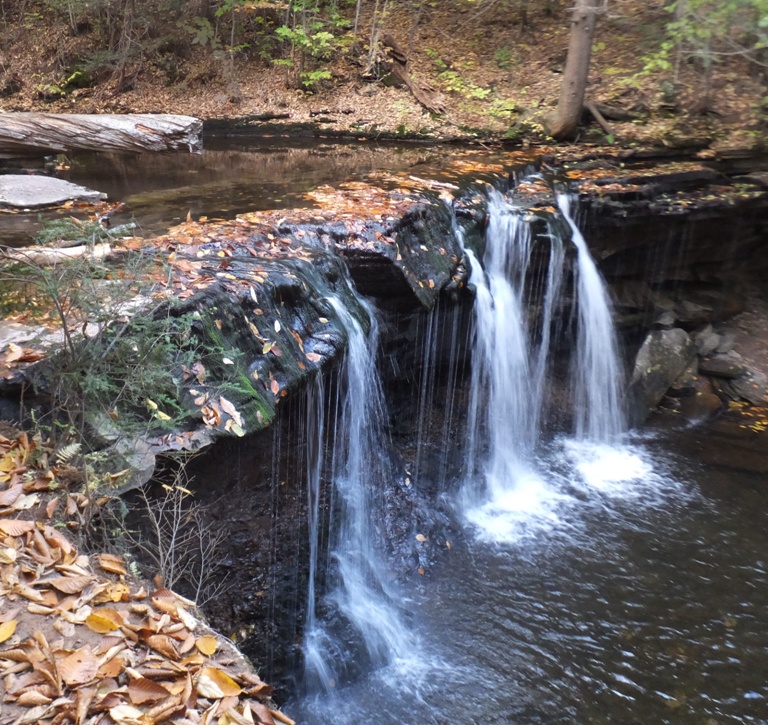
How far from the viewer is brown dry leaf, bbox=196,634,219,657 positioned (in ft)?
9.25

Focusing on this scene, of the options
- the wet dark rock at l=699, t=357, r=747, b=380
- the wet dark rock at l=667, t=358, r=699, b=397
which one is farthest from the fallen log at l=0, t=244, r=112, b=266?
the wet dark rock at l=699, t=357, r=747, b=380

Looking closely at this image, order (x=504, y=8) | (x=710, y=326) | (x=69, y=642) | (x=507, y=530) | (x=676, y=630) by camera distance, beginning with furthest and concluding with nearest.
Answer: (x=504, y=8) < (x=710, y=326) < (x=507, y=530) < (x=676, y=630) < (x=69, y=642)

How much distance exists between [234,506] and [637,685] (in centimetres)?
344

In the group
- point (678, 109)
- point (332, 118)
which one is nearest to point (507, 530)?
point (678, 109)

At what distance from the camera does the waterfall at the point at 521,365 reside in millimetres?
7430

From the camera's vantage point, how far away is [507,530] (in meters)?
6.71

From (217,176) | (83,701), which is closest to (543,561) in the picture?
(83,701)

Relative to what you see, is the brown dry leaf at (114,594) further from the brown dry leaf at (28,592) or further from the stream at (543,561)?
the stream at (543,561)

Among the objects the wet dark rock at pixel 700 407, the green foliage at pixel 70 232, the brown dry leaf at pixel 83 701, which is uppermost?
the green foliage at pixel 70 232

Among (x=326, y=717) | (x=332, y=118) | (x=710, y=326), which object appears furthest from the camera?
A: (x=332, y=118)

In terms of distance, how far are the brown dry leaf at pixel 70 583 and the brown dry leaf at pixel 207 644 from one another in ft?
1.98

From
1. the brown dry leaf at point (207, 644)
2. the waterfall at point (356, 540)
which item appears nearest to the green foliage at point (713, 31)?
the waterfall at point (356, 540)

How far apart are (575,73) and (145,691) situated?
11.4 metres

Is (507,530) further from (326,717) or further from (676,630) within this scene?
(326,717)
